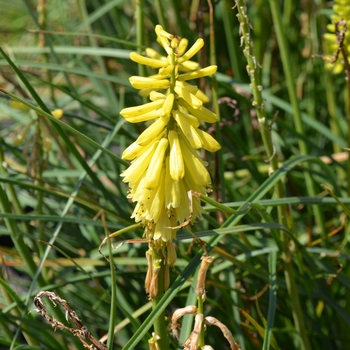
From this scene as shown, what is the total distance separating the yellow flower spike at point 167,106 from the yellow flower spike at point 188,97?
3cm

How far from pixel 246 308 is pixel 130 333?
0.57 m

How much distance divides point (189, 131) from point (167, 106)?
0.09 m

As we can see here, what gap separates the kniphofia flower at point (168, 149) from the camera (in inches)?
61.3

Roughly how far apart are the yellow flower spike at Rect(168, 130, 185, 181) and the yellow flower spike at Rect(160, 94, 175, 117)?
0.08 meters

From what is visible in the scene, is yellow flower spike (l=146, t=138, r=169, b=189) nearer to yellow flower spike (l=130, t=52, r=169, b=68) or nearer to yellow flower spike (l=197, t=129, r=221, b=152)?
yellow flower spike (l=197, t=129, r=221, b=152)

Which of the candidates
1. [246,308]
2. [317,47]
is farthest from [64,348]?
[317,47]

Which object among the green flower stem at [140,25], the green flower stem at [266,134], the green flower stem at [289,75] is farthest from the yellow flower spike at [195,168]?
the green flower stem at [289,75]

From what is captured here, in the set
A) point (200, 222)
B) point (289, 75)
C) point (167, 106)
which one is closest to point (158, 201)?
point (167, 106)

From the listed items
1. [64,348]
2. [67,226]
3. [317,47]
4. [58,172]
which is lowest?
[64,348]

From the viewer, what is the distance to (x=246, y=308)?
8.95ft

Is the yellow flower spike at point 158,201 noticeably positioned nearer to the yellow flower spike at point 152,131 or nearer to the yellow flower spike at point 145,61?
the yellow flower spike at point 152,131

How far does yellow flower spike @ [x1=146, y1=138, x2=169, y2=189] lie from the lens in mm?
1539

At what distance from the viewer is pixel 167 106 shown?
1534 millimetres

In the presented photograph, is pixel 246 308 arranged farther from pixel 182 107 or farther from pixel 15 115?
pixel 15 115
